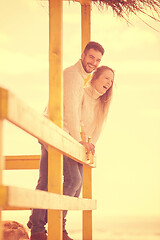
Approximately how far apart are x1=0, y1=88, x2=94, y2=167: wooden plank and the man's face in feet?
2.42

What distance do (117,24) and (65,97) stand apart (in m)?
4.99

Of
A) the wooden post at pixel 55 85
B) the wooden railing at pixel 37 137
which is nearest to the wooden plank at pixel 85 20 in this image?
the wooden railing at pixel 37 137

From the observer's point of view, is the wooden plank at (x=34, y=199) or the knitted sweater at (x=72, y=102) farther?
the knitted sweater at (x=72, y=102)

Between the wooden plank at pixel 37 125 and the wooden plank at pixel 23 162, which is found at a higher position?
the wooden plank at pixel 23 162

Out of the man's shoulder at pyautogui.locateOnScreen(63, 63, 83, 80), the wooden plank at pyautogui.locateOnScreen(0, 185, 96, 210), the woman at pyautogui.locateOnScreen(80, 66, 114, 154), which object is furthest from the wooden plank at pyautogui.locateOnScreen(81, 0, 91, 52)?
the wooden plank at pyautogui.locateOnScreen(0, 185, 96, 210)

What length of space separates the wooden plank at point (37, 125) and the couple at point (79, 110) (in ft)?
1.12

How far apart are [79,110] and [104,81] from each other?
0.30 metres

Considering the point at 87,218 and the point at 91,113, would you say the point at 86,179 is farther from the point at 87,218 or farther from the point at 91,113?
the point at 91,113

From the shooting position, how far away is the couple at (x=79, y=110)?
3.30m

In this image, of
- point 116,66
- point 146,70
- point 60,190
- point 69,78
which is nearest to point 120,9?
point 69,78

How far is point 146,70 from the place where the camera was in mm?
7836

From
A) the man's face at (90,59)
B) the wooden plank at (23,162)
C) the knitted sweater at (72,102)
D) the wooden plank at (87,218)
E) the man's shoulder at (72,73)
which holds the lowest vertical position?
the wooden plank at (87,218)

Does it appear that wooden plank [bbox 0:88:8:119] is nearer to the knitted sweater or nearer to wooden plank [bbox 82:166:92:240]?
the knitted sweater

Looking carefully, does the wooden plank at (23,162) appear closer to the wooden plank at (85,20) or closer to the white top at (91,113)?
the white top at (91,113)
